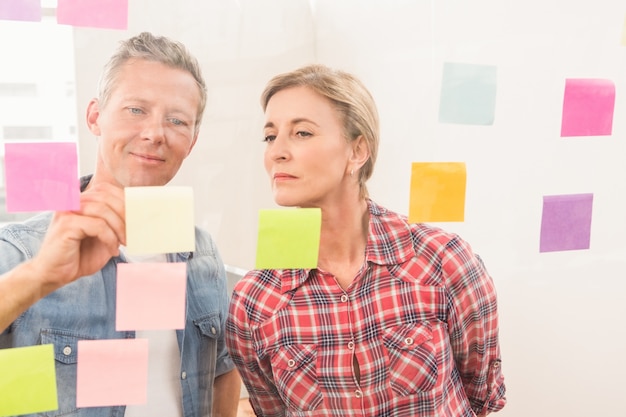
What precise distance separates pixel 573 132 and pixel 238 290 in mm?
673

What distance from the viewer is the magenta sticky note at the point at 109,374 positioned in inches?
35.9

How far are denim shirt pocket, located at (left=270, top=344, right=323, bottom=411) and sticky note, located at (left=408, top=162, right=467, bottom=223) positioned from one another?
28 cm

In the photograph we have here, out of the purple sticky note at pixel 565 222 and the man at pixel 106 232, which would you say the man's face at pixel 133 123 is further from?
the purple sticky note at pixel 565 222

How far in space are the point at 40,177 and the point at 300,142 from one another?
37cm

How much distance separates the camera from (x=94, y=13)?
883mm

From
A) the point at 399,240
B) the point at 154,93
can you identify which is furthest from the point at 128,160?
the point at 399,240

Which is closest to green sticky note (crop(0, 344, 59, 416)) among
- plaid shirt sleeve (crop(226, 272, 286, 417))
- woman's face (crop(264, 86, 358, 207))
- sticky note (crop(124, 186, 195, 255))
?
sticky note (crop(124, 186, 195, 255))

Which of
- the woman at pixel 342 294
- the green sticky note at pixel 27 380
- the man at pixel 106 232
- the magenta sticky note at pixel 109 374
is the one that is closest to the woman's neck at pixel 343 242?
the woman at pixel 342 294

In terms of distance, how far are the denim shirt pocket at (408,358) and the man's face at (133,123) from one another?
0.47 meters

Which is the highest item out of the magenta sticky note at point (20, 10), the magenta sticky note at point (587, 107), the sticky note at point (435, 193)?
the magenta sticky note at point (20, 10)

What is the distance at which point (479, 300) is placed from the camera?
117cm

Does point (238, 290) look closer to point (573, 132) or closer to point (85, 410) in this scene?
point (85, 410)

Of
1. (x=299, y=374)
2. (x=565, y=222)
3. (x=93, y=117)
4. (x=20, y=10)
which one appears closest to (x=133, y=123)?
(x=93, y=117)

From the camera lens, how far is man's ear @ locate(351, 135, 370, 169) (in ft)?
3.47
